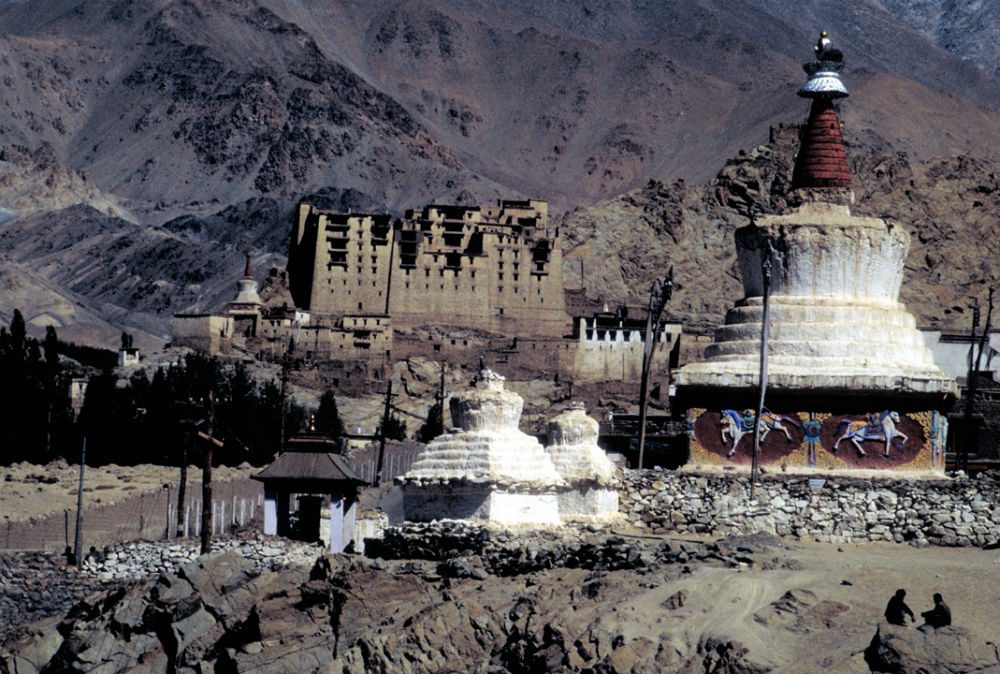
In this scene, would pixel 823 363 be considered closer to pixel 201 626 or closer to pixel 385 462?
pixel 201 626

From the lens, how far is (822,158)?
127 feet

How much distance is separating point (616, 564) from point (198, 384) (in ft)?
244

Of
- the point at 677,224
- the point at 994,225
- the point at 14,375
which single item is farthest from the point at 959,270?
the point at 14,375

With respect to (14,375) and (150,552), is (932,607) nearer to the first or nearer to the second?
(150,552)

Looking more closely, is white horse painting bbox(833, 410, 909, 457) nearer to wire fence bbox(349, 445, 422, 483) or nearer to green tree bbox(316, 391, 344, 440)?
wire fence bbox(349, 445, 422, 483)

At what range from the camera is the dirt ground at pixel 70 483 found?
60031mm

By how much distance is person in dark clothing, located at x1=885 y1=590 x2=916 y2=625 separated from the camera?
24.1m

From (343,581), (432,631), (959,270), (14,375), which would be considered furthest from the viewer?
(959,270)

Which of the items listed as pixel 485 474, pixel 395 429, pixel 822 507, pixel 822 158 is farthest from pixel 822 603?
pixel 395 429

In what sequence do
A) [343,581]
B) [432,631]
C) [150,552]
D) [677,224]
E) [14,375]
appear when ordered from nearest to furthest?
[432,631]
[343,581]
[150,552]
[14,375]
[677,224]

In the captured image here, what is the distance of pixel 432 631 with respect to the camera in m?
27.7

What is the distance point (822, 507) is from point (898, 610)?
7.93 metres

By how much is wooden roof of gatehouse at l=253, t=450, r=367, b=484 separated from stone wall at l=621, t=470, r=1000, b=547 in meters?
15.4

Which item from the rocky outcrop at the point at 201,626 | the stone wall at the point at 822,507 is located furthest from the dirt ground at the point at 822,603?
the rocky outcrop at the point at 201,626
